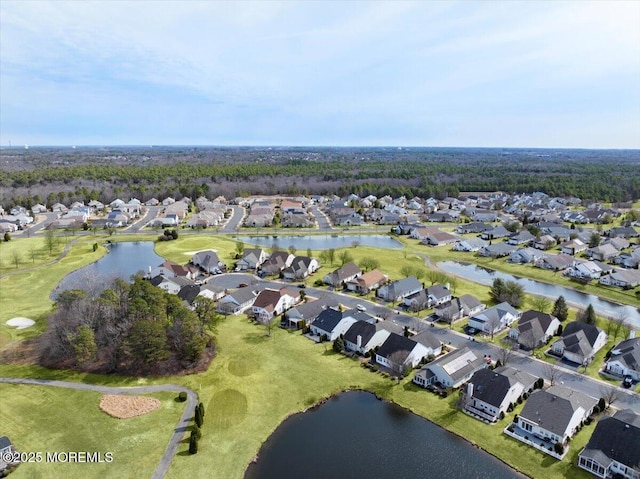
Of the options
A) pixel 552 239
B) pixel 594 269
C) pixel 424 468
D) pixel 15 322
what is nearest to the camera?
pixel 424 468

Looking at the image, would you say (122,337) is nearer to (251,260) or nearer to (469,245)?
(251,260)

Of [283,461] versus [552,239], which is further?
[552,239]

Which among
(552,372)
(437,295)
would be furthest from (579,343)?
(437,295)

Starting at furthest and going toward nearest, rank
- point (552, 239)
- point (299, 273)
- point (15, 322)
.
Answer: point (552, 239), point (299, 273), point (15, 322)

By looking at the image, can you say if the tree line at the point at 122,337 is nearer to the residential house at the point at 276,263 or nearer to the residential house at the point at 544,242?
the residential house at the point at 276,263

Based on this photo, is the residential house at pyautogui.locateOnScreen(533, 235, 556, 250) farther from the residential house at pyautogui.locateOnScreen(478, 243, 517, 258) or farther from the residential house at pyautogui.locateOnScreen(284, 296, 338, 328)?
the residential house at pyautogui.locateOnScreen(284, 296, 338, 328)

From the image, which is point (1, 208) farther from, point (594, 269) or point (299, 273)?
point (594, 269)

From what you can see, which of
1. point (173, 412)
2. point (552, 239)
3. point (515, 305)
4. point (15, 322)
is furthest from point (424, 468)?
point (552, 239)
